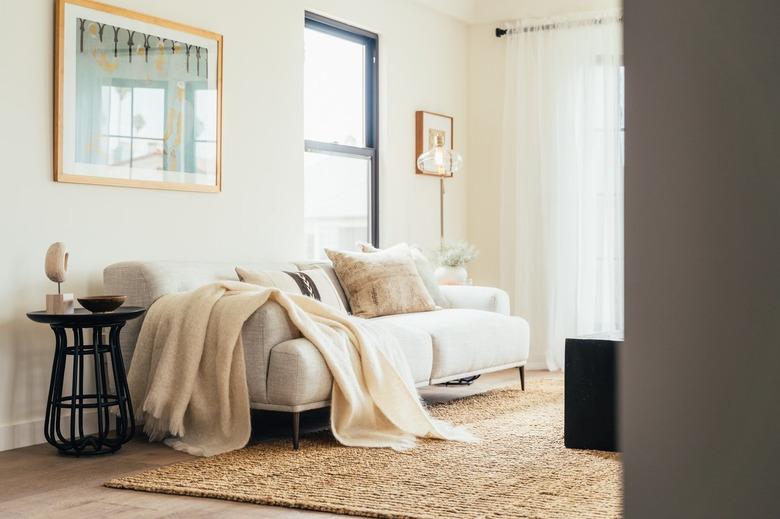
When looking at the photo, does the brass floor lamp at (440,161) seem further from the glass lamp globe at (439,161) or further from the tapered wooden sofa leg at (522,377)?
the tapered wooden sofa leg at (522,377)

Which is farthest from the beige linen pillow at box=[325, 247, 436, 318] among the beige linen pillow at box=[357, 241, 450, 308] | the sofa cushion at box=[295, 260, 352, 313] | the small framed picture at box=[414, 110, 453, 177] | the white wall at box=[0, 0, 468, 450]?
the small framed picture at box=[414, 110, 453, 177]

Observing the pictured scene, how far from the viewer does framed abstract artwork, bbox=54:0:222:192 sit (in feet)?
13.1

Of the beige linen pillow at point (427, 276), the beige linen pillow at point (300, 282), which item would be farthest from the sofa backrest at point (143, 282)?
the beige linen pillow at point (427, 276)

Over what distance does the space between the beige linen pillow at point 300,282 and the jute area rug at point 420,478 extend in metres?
0.73

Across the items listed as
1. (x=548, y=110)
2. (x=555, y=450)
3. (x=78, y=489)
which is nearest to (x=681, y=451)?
(x=78, y=489)

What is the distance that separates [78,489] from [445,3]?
4777 millimetres

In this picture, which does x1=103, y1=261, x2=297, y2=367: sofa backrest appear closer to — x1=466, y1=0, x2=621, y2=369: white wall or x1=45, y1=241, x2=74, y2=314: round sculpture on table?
x1=45, y1=241, x2=74, y2=314: round sculpture on table

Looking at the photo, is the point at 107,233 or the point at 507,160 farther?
the point at 507,160

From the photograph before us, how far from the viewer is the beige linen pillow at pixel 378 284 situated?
4.90 meters

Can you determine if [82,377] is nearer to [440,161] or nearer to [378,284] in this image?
[378,284]

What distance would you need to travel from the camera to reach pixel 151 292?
395cm

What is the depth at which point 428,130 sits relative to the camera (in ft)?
21.6

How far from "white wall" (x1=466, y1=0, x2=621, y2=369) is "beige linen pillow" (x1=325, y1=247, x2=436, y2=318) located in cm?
196

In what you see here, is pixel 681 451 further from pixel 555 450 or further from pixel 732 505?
pixel 555 450
